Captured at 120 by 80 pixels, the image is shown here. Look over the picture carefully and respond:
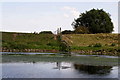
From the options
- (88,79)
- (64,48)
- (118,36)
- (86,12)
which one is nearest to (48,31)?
(86,12)

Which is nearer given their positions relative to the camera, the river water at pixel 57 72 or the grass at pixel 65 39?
the river water at pixel 57 72

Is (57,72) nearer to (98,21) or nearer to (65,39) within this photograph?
(65,39)

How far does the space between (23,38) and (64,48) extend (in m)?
13.5

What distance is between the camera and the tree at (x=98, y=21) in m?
72.2

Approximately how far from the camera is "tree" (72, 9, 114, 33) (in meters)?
72.2

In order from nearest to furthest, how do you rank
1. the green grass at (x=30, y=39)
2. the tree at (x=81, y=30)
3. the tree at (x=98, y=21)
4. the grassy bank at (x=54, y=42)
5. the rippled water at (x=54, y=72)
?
the rippled water at (x=54, y=72) < the grassy bank at (x=54, y=42) < the green grass at (x=30, y=39) < the tree at (x=81, y=30) < the tree at (x=98, y=21)

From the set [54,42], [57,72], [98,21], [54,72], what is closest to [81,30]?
[98,21]

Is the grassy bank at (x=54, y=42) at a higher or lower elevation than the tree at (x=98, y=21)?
lower

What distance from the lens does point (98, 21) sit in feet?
240

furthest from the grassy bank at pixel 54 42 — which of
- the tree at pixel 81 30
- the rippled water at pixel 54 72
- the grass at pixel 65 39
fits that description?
the rippled water at pixel 54 72

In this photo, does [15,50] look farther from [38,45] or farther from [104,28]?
A: [104,28]

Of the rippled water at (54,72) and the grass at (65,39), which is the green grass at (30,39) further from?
the rippled water at (54,72)

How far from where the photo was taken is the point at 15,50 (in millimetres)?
44156

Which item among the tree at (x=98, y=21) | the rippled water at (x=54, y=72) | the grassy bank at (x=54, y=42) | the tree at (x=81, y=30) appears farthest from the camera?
the tree at (x=98, y=21)
